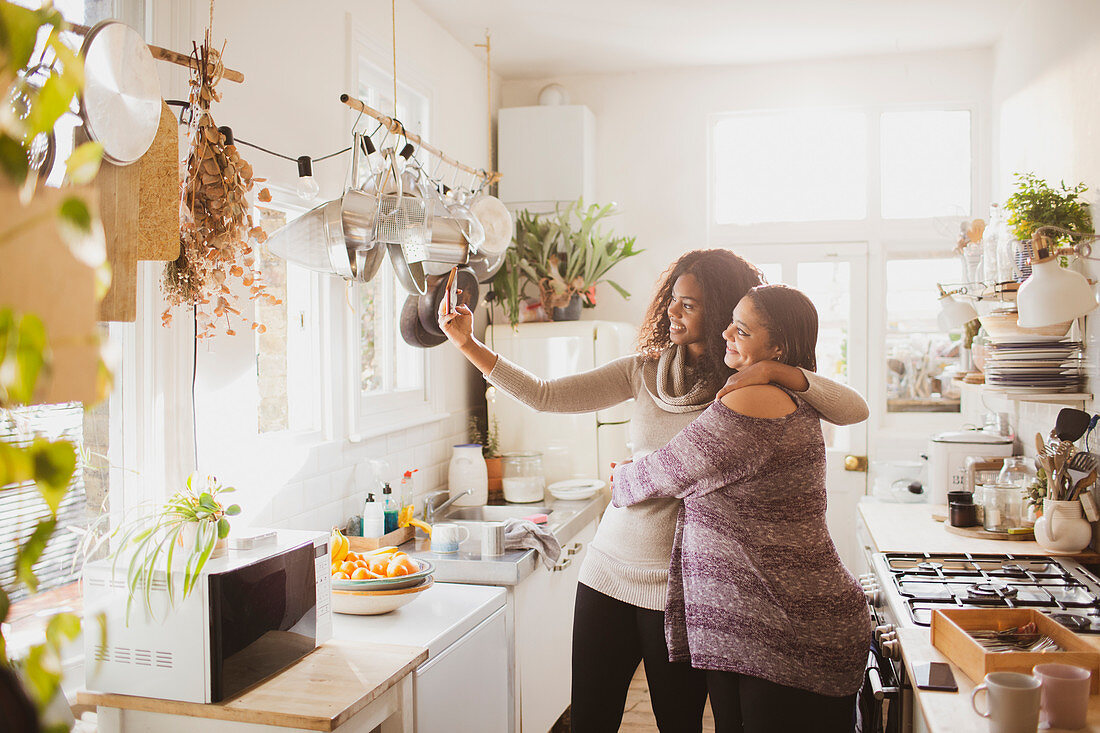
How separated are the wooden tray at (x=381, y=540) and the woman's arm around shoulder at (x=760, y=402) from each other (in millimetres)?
1501

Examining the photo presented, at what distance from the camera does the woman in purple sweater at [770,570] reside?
5.54ft

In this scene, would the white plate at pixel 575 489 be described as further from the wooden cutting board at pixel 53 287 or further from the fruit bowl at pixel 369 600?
the wooden cutting board at pixel 53 287

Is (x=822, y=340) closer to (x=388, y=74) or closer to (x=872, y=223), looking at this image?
(x=872, y=223)

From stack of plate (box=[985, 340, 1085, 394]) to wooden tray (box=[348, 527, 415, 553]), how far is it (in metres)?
2.09

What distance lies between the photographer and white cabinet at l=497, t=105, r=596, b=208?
448 centimetres

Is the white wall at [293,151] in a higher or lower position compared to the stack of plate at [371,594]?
higher

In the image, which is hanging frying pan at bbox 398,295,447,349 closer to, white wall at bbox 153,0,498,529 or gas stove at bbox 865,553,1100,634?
white wall at bbox 153,0,498,529

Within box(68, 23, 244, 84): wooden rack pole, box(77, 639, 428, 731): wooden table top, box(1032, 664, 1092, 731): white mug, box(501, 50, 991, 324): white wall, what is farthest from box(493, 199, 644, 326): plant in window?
box(1032, 664, 1092, 731): white mug

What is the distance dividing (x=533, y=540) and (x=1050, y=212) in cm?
197

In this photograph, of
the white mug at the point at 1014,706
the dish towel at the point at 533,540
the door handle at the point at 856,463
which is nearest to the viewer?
the white mug at the point at 1014,706

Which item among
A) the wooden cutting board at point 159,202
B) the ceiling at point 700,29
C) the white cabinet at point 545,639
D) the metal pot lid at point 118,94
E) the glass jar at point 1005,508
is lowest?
the white cabinet at point 545,639

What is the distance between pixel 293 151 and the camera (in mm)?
2623

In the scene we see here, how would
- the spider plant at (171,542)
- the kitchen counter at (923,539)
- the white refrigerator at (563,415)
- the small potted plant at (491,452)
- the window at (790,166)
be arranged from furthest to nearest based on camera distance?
the window at (790,166)
the white refrigerator at (563,415)
the small potted plant at (491,452)
the kitchen counter at (923,539)
the spider plant at (171,542)

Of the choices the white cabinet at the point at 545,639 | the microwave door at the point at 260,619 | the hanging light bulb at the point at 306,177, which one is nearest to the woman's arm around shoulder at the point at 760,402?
the microwave door at the point at 260,619
